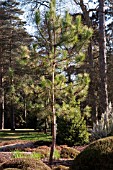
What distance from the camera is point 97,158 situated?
16.4ft

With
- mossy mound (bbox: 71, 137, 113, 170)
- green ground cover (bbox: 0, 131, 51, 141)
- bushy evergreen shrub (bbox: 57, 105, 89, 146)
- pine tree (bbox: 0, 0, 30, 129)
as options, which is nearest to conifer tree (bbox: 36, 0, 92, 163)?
mossy mound (bbox: 71, 137, 113, 170)

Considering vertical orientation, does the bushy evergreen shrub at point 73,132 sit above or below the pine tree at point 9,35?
below

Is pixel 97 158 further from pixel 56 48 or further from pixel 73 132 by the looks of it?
pixel 73 132

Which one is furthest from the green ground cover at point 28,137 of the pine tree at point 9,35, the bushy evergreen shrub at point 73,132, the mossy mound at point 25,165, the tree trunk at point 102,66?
the mossy mound at point 25,165

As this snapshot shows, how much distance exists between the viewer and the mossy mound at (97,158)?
195 inches

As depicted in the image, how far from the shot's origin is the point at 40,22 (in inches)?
344

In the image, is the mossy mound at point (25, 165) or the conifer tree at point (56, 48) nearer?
the mossy mound at point (25, 165)

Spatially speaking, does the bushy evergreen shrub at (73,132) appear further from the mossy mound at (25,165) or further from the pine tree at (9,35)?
the pine tree at (9,35)

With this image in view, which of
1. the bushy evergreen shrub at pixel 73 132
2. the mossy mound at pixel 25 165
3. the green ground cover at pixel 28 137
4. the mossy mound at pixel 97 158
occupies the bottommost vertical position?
the green ground cover at pixel 28 137

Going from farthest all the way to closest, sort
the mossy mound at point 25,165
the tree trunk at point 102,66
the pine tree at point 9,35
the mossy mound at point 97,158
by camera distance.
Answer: the pine tree at point 9,35, the tree trunk at point 102,66, the mossy mound at point 25,165, the mossy mound at point 97,158

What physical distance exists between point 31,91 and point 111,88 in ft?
58.2

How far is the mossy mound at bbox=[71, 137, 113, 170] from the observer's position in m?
4.96

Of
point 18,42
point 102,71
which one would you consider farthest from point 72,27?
point 18,42

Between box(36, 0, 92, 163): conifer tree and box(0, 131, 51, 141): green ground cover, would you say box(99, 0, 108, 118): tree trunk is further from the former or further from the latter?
box(36, 0, 92, 163): conifer tree
